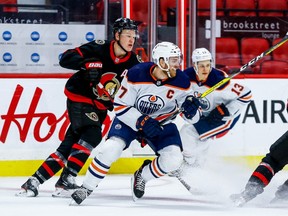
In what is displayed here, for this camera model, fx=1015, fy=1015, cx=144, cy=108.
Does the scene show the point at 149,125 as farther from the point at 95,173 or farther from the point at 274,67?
the point at 274,67

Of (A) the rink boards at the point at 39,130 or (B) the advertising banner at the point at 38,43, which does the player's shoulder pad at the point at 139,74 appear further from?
(B) the advertising banner at the point at 38,43

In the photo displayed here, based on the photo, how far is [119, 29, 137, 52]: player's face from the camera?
226 inches

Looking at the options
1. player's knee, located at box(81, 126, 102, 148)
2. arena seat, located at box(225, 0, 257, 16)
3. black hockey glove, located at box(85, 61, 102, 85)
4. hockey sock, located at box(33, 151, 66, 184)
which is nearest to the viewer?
black hockey glove, located at box(85, 61, 102, 85)

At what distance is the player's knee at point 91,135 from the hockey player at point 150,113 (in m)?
0.31

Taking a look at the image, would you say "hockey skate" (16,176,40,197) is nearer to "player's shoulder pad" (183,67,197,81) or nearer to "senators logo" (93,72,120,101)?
"senators logo" (93,72,120,101)

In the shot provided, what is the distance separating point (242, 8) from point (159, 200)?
263cm

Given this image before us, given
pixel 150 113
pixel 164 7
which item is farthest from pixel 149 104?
pixel 164 7

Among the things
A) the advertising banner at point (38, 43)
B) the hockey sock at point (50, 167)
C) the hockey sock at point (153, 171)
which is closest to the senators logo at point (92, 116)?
the hockey sock at point (50, 167)

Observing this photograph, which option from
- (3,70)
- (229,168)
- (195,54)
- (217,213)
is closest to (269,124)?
(229,168)

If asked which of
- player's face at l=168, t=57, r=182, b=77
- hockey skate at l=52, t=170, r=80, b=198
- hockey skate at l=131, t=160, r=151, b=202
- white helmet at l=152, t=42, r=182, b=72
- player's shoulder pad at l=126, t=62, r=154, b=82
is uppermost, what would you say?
white helmet at l=152, t=42, r=182, b=72

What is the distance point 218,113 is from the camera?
6039 millimetres

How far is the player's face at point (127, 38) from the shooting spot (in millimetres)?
5750

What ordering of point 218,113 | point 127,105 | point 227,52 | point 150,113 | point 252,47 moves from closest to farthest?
point 127,105
point 150,113
point 218,113
point 227,52
point 252,47

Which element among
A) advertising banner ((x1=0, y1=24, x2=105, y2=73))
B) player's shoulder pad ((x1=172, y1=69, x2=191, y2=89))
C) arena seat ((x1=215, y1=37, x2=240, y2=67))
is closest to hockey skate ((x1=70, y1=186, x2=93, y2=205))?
player's shoulder pad ((x1=172, y1=69, x2=191, y2=89))
